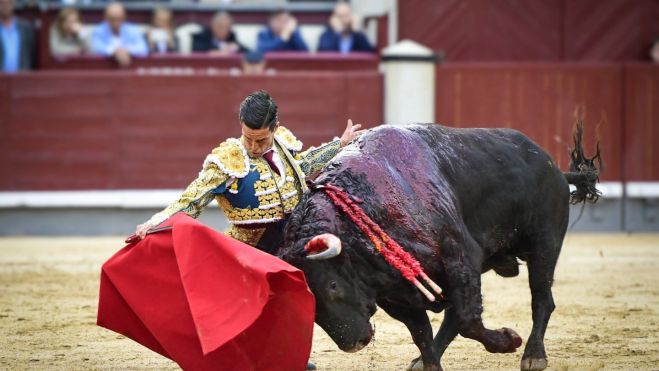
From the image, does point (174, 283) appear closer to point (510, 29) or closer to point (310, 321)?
point (310, 321)

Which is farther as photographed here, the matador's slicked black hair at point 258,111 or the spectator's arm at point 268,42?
the spectator's arm at point 268,42

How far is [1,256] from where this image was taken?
8047mm

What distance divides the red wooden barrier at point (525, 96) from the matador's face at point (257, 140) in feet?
19.1

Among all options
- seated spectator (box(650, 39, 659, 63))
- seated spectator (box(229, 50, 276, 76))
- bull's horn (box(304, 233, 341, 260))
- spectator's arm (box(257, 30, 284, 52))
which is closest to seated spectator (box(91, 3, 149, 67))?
seated spectator (box(229, 50, 276, 76))

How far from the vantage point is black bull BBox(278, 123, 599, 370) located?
399cm

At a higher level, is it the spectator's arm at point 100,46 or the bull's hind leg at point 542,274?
the spectator's arm at point 100,46

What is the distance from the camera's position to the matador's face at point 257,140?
4055 mm

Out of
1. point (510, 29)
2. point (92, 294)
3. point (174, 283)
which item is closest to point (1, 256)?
point (92, 294)

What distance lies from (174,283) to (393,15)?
7.03m

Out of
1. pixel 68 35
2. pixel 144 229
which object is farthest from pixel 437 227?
pixel 68 35

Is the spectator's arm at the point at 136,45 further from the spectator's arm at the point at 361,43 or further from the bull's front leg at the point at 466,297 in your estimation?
the bull's front leg at the point at 466,297

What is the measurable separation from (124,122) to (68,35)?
2.74 ft

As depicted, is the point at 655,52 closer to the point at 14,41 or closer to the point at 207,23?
the point at 207,23

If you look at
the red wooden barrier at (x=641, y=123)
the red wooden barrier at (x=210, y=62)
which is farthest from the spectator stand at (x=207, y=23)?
the red wooden barrier at (x=641, y=123)
